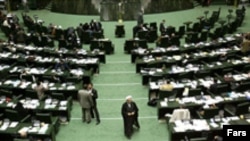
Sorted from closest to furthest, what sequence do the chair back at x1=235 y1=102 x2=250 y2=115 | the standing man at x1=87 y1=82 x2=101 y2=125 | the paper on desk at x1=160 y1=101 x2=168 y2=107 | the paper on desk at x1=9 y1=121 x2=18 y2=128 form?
1. the chair back at x1=235 y1=102 x2=250 y2=115
2. the paper on desk at x1=9 y1=121 x2=18 y2=128
3. the standing man at x1=87 y1=82 x2=101 y2=125
4. the paper on desk at x1=160 y1=101 x2=168 y2=107

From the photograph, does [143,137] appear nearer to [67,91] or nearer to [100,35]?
[67,91]

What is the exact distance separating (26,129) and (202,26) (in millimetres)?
16459

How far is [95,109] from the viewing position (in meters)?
16.1

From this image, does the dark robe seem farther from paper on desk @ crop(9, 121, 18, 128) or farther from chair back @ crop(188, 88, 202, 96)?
paper on desk @ crop(9, 121, 18, 128)

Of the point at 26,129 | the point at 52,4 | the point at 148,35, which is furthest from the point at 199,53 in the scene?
the point at 52,4

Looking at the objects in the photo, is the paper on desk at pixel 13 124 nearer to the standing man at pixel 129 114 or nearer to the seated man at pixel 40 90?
the seated man at pixel 40 90

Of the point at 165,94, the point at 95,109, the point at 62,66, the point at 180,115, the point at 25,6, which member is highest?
the point at 25,6

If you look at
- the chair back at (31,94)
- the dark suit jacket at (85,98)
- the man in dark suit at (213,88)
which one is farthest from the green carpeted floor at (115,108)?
the man in dark suit at (213,88)

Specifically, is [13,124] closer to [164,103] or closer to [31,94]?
[31,94]

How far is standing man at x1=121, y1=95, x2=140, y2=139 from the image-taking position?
48.5 ft

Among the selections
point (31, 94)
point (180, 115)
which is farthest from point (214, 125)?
point (31, 94)

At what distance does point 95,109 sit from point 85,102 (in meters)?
0.54

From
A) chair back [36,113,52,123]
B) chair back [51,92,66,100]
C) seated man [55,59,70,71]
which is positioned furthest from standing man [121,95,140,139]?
seated man [55,59,70,71]

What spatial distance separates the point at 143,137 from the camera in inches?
601
